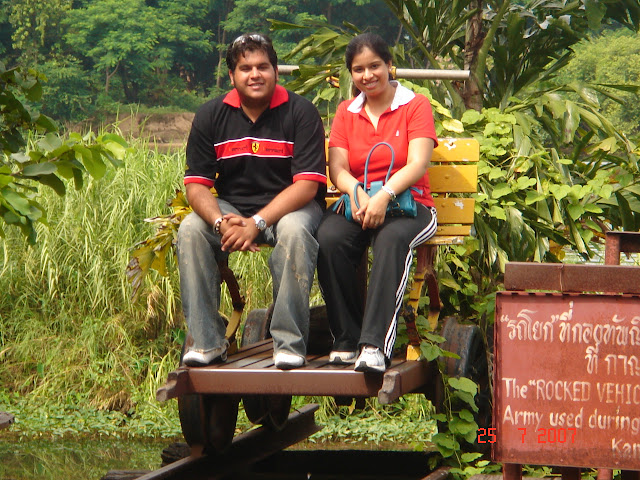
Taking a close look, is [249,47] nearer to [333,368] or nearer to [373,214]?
[373,214]

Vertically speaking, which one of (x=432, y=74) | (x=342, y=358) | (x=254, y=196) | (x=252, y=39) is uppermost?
(x=252, y=39)

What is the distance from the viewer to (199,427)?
4.45m

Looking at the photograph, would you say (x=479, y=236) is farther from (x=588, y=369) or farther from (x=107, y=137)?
(x=107, y=137)

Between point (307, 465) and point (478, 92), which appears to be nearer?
point (307, 465)

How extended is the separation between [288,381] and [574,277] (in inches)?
50.3

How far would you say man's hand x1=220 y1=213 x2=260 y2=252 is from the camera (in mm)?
3830

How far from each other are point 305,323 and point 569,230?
99.5 inches

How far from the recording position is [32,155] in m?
2.52

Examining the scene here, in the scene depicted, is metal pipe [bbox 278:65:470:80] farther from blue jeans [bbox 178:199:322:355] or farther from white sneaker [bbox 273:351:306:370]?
white sneaker [bbox 273:351:306:370]

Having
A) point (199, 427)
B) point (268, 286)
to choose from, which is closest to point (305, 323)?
point (199, 427)

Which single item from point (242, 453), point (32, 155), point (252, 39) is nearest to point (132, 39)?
point (242, 453)

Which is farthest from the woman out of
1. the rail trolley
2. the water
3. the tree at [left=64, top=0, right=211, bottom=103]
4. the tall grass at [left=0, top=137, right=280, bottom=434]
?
the tree at [left=64, top=0, right=211, bottom=103]

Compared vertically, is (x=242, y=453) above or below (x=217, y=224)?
below

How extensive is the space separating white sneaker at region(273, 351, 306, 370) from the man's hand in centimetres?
44
